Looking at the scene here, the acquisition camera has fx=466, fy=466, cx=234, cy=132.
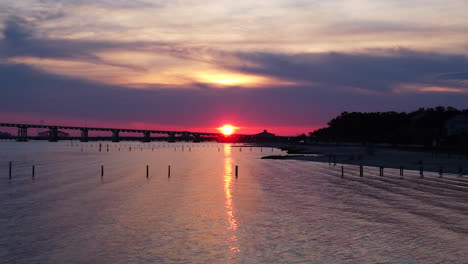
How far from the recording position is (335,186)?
5528cm

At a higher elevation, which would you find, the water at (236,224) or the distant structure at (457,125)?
the distant structure at (457,125)

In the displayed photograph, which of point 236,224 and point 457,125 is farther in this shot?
point 457,125

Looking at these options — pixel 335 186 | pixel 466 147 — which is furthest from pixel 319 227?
pixel 466 147

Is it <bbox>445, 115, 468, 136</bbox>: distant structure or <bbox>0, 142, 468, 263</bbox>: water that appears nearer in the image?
<bbox>0, 142, 468, 263</bbox>: water

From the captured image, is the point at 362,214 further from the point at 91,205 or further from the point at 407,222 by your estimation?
the point at 91,205

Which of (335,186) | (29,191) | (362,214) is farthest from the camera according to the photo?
Answer: (335,186)

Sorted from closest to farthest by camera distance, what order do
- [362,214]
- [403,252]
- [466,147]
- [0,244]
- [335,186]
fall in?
[403,252]
[0,244]
[362,214]
[335,186]
[466,147]

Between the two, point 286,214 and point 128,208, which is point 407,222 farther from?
point 128,208

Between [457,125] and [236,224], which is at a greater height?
[457,125]

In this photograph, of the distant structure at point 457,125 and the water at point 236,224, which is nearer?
the water at point 236,224

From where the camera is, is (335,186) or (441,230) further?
(335,186)

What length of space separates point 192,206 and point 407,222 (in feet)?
57.1

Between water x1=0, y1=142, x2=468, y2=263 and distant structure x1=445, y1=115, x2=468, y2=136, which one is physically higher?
distant structure x1=445, y1=115, x2=468, y2=136

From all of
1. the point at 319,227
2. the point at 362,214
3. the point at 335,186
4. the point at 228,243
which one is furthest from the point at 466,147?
the point at 228,243
